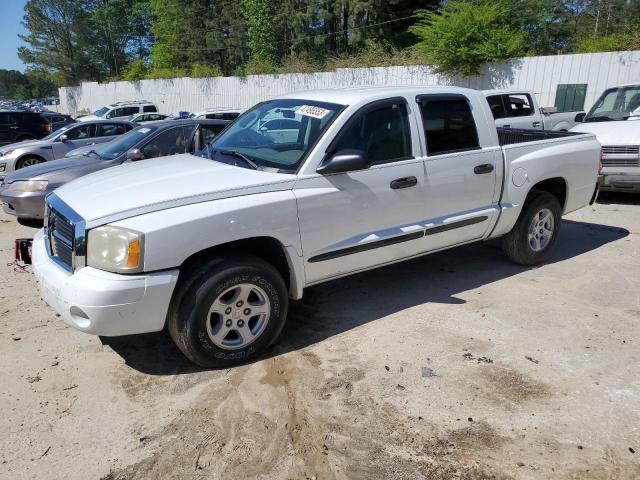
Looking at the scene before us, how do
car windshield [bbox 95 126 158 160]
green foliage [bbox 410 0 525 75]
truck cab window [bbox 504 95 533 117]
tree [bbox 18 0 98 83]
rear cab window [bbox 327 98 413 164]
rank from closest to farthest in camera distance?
rear cab window [bbox 327 98 413 164]
car windshield [bbox 95 126 158 160]
truck cab window [bbox 504 95 533 117]
green foliage [bbox 410 0 525 75]
tree [bbox 18 0 98 83]

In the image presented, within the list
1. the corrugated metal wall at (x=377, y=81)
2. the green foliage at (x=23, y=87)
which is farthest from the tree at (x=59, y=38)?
the green foliage at (x=23, y=87)

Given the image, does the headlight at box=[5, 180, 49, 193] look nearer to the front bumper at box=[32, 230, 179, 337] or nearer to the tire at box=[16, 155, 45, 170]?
the front bumper at box=[32, 230, 179, 337]

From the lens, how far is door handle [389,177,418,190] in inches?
168

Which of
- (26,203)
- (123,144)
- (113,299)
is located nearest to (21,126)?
(123,144)

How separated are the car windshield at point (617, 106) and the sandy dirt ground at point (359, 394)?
525 cm

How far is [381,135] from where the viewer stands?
4336mm

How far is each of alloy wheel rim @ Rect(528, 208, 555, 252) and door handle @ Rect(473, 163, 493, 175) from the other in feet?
3.32

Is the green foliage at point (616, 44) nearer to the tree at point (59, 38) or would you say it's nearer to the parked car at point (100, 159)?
the parked car at point (100, 159)

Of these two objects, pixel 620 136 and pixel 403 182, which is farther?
pixel 620 136

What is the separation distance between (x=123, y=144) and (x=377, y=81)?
16.9m

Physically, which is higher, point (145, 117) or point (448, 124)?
point (448, 124)

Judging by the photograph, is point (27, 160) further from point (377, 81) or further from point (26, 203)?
point (377, 81)

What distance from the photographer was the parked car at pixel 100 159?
23.1 feet

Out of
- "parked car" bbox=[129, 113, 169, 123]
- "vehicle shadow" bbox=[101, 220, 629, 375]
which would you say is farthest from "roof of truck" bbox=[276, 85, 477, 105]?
"parked car" bbox=[129, 113, 169, 123]
